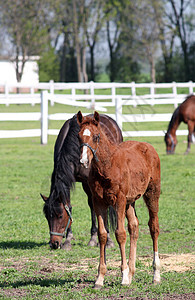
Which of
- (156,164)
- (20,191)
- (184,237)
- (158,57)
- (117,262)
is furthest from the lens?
(158,57)

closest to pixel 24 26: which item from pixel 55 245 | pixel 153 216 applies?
pixel 55 245

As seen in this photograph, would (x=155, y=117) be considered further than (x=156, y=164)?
Yes

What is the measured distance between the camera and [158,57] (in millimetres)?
49812

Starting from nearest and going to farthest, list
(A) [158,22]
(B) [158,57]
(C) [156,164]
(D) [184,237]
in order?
(C) [156,164]
(D) [184,237]
(A) [158,22]
(B) [158,57]

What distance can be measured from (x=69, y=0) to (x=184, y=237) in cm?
4435

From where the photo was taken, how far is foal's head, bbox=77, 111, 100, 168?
13.2ft

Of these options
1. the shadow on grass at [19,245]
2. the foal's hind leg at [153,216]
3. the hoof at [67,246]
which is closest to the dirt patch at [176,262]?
the foal's hind leg at [153,216]

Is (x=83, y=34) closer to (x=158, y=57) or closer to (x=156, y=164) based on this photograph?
(x=158, y=57)

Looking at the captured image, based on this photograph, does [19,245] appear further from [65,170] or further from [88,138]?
[88,138]

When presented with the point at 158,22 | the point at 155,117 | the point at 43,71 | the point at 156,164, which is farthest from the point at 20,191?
→ the point at 43,71

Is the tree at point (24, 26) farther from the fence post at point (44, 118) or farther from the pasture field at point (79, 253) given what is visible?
the pasture field at point (79, 253)

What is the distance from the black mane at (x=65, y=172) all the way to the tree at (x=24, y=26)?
3708cm

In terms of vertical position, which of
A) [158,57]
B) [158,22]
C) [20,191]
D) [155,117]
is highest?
[158,22]

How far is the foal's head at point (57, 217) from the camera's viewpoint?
Result: 5.71 m
